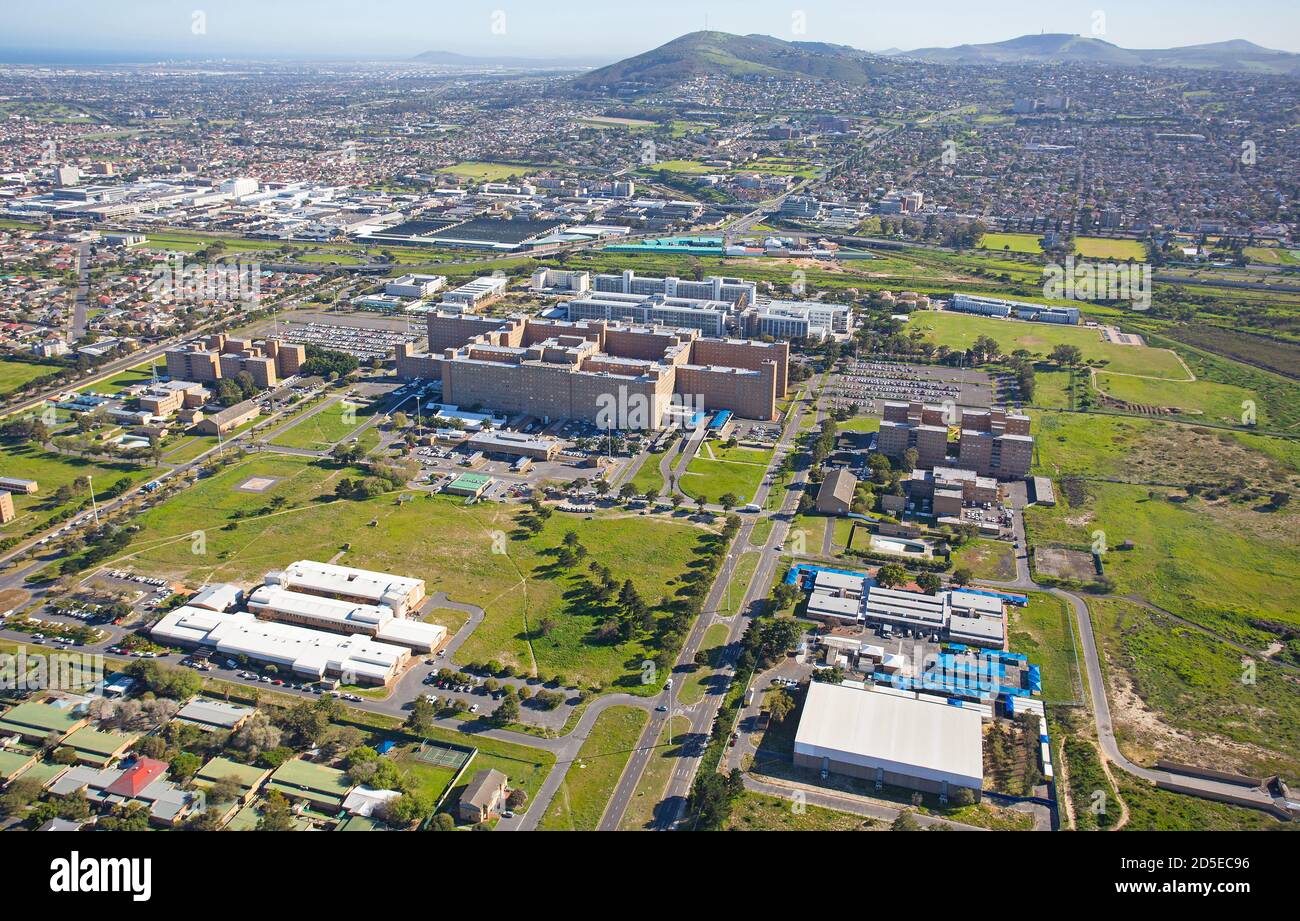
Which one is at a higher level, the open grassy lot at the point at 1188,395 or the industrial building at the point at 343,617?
the open grassy lot at the point at 1188,395

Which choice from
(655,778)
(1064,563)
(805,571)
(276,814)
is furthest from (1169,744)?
(276,814)

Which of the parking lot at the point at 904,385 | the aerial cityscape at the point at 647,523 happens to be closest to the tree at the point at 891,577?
the aerial cityscape at the point at 647,523

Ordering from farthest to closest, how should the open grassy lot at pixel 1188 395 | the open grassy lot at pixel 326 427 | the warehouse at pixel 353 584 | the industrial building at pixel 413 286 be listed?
the industrial building at pixel 413 286 → the open grassy lot at pixel 1188 395 → the open grassy lot at pixel 326 427 → the warehouse at pixel 353 584

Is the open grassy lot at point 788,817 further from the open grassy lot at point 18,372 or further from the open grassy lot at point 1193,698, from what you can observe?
the open grassy lot at point 18,372

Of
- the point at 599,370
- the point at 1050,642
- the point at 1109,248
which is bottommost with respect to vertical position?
the point at 1050,642

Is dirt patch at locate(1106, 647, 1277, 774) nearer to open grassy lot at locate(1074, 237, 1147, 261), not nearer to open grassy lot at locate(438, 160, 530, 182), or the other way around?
open grassy lot at locate(1074, 237, 1147, 261)

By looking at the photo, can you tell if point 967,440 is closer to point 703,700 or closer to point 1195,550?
point 1195,550
